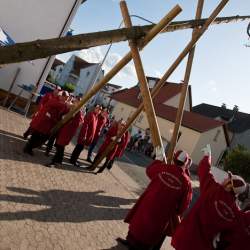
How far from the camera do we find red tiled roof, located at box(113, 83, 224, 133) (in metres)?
32.1

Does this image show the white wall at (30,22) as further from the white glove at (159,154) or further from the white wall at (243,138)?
the white wall at (243,138)

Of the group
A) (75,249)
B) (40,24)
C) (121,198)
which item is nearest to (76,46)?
(75,249)

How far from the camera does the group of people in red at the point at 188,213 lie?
4.64m

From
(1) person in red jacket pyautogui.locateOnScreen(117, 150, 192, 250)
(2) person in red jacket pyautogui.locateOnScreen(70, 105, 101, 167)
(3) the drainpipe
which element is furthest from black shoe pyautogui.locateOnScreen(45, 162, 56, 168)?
(3) the drainpipe

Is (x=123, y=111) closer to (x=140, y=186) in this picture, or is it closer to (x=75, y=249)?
(x=140, y=186)

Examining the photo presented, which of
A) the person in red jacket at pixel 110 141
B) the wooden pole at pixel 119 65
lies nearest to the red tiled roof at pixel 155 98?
the person in red jacket at pixel 110 141

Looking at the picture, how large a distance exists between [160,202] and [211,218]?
87cm

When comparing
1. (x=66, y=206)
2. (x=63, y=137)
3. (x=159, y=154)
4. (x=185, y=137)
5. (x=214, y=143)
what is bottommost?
(x=66, y=206)

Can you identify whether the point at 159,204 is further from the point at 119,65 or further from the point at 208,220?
the point at 119,65

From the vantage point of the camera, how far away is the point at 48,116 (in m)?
9.14

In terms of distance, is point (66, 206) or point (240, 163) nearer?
point (66, 206)

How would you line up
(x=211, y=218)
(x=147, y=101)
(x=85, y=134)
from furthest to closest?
(x=85, y=134), (x=147, y=101), (x=211, y=218)

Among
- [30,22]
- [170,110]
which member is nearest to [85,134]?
[30,22]

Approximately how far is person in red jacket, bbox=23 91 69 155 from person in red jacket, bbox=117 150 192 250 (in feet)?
14.4
